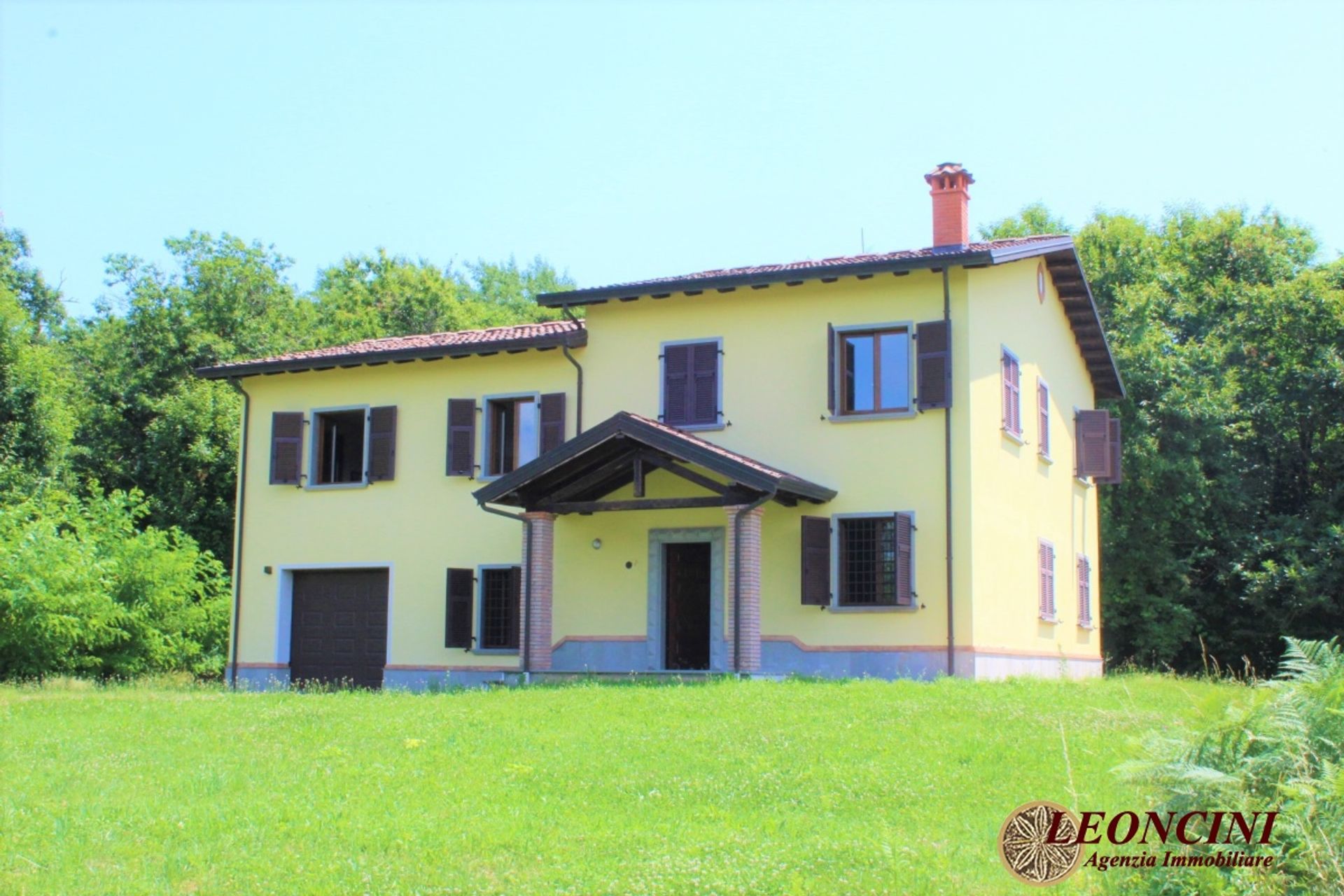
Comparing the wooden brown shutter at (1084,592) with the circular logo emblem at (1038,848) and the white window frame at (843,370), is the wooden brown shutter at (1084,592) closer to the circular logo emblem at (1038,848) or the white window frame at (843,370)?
the white window frame at (843,370)

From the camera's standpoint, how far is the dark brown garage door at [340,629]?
22.6 metres

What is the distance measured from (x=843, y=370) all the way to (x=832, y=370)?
21 cm

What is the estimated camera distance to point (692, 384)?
20.5 meters

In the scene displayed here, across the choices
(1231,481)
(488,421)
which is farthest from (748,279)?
(1231,481)

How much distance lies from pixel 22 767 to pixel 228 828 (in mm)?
3474

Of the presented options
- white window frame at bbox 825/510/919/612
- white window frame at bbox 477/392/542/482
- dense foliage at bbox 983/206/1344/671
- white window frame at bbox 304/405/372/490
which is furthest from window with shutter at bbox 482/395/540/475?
dense foliage at bbox 983/206/1344/671

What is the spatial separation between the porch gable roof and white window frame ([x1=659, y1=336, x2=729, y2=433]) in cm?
25

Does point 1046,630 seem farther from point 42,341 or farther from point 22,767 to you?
point 42,341

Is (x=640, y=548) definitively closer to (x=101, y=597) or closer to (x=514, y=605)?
(x=514, y=605)

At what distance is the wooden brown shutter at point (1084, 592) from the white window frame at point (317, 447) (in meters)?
12.3

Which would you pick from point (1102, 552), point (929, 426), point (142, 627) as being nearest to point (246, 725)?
point (929, 426)

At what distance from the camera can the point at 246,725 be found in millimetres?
14312

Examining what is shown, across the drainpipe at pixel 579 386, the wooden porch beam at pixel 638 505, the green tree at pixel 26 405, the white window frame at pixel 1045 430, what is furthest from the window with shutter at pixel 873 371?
the green tree at pixel 26 405

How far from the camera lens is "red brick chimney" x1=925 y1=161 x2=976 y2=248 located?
71.1 feet
